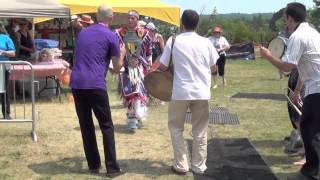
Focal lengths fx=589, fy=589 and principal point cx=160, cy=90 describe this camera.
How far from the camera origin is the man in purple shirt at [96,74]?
20.5ft

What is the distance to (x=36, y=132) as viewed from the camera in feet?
29.6

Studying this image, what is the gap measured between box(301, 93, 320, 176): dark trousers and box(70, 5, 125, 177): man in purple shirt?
2029 mm

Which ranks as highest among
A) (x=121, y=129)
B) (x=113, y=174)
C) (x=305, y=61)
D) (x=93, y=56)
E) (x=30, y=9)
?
(x=305, y=61)

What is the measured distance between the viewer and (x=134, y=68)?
29.1 ft

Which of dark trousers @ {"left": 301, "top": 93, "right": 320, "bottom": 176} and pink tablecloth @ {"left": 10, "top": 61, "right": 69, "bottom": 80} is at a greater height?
dark trousers @ {"left": 301, "top": 93, "right": 320, "bottom": 176}

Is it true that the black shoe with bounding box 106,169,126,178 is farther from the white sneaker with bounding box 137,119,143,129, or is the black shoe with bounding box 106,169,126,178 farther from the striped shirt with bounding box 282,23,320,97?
the white sneaker with bounding box 137,119,143,129

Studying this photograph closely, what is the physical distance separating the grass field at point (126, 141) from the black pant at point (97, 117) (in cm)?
24

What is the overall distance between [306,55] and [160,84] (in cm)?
190

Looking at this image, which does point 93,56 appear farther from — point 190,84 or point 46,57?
point 46,57

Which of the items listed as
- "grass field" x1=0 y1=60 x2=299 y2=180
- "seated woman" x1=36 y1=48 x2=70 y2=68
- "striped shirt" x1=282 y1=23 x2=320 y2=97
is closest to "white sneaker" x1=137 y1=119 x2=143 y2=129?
"grass field" x1=0 y1=60 x2=299 y2=180

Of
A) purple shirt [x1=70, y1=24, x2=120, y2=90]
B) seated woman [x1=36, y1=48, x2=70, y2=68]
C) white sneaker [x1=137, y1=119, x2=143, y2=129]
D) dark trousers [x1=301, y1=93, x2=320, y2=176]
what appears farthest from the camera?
seated woman [x1=36, y1=48, x2=70, y2=68]

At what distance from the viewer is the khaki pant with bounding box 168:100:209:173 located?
6473 mm

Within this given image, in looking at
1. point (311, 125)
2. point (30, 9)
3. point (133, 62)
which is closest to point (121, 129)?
point (133, 62)

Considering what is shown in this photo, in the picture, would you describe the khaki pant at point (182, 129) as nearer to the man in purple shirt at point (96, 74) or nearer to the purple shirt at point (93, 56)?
the man in purple shirt at point (96, 74)
